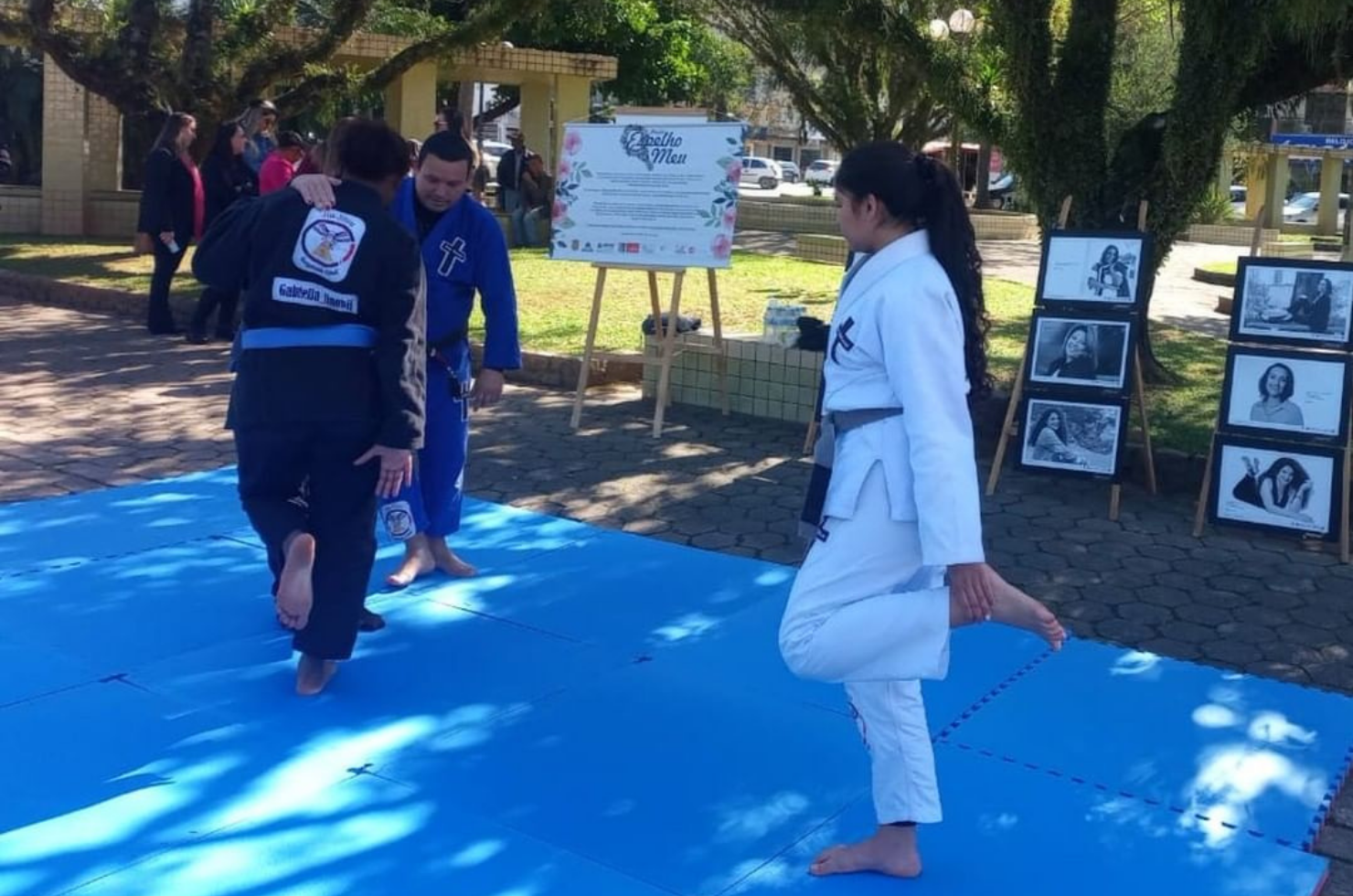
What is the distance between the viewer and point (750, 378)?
30.3 feet

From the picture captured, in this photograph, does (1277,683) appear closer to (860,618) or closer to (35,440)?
(860,618)

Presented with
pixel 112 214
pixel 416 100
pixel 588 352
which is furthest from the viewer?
pixel 416 100

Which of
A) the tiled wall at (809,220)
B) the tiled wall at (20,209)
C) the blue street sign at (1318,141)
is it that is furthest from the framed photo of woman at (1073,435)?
the blue street sign at (1318,141)

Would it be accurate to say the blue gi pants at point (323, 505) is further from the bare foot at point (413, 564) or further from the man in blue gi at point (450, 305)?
the bare foot at point (413, 564)

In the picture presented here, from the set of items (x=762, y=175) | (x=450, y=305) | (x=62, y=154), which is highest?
(x=762, y=175)

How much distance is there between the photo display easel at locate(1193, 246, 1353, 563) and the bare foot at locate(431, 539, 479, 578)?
3.55 m

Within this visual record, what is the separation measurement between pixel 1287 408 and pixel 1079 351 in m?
1.04

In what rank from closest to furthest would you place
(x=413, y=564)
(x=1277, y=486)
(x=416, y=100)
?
(x=413, y=564) → (x=1277, y=486) → (x=416, y=100)

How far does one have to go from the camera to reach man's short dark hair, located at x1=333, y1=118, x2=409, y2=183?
4230mm

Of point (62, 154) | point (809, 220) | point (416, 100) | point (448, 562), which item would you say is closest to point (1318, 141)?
point (809, 220)

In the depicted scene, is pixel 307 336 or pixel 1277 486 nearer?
pixel 307 336

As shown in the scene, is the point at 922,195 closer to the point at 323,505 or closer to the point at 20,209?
the point at 323,505

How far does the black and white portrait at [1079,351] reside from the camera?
7.14m

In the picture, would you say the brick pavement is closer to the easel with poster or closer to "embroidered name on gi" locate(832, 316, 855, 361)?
the easel with poster
